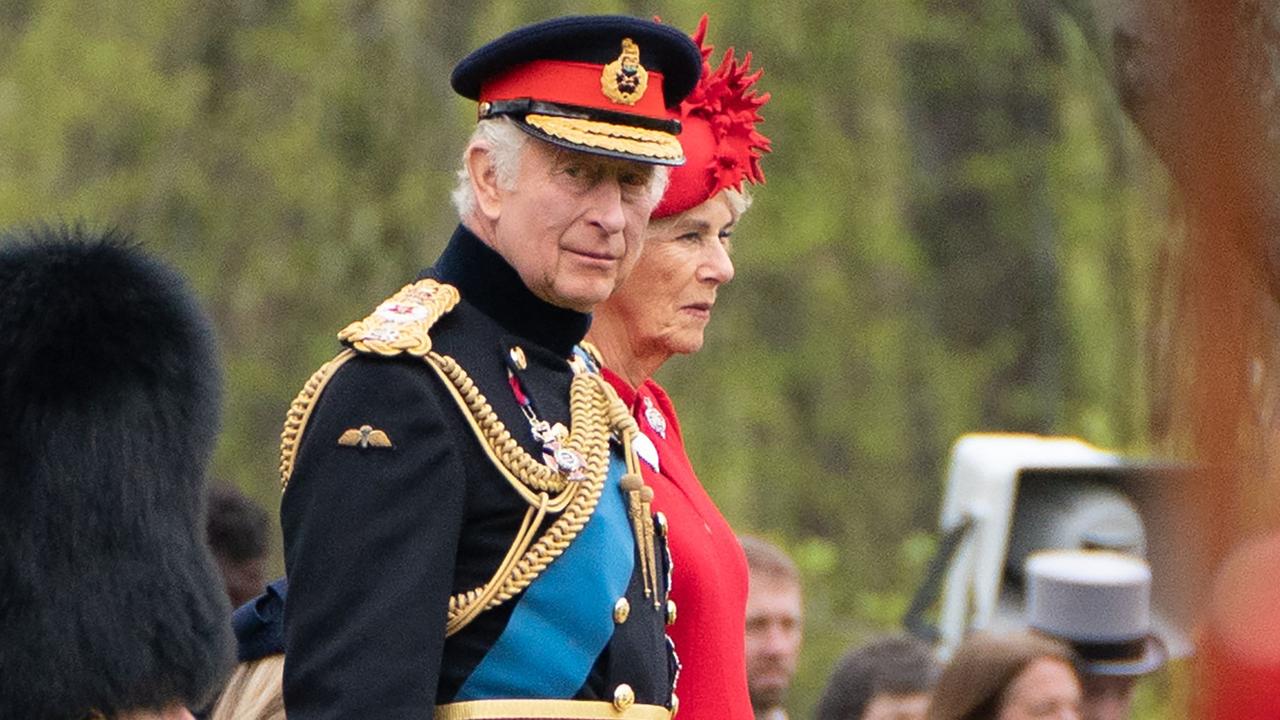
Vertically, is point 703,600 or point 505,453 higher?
point 505,453

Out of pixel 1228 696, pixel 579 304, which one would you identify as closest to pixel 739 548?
pixel 579 304

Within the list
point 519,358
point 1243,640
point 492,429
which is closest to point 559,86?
point 519,358

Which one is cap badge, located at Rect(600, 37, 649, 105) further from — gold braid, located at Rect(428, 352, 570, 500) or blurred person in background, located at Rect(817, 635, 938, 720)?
blurred person in background, located at Rect(817, 635, 938, 720)

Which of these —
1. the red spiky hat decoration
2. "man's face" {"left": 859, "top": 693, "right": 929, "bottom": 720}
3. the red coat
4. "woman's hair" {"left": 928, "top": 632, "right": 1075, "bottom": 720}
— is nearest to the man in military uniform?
the red coat

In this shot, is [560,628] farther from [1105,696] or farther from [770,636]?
[1105,696]

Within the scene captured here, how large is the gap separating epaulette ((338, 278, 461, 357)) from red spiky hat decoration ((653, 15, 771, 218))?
746 millimetres

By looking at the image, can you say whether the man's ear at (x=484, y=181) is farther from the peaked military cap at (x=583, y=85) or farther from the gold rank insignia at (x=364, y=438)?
the gold rank insignia at (x=364, y=438)

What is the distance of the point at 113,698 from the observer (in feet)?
7.89

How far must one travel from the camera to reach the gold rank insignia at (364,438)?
2.27m

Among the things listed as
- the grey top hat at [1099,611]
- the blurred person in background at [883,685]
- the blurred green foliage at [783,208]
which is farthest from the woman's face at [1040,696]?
the blurred green foliage at [783,208]

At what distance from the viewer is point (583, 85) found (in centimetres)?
257

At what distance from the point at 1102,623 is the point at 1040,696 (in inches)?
22.7

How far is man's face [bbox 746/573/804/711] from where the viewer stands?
4664mm

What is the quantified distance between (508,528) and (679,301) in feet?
2.99
